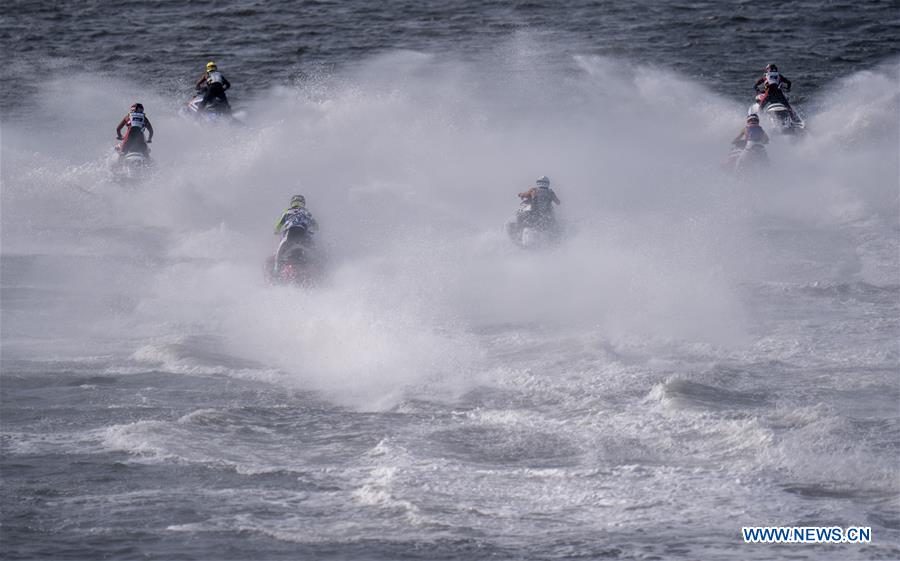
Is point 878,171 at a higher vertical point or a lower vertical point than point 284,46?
lower

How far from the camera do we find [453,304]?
2033 cm

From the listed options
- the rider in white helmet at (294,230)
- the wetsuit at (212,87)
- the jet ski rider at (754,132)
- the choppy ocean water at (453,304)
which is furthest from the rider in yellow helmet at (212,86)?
the jet ski rider at (754,132)

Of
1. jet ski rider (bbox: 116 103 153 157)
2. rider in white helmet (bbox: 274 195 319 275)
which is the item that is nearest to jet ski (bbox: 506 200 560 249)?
rider in white helmet (bbox: 274 195 319 275)

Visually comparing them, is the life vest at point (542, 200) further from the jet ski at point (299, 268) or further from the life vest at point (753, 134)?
the life vest at point (753, 134)

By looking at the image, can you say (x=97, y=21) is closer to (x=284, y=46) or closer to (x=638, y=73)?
(x=284, y=46)

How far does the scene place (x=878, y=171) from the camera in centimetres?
2972

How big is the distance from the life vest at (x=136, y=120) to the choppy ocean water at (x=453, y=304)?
4.51 feet

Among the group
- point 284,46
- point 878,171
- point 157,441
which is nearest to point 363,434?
point 157,441

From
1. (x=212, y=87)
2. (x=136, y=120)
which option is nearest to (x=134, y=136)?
(x=136, y=120)

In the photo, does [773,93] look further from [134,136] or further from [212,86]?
[134,136]

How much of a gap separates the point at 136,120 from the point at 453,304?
11610 mm

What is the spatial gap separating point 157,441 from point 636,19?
33135 millimetres

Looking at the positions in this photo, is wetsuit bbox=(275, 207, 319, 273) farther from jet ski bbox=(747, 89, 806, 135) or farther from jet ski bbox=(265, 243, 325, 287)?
jet ski bbox=(747, 89, 806, 135)

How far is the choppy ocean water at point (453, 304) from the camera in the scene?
12.2 m
